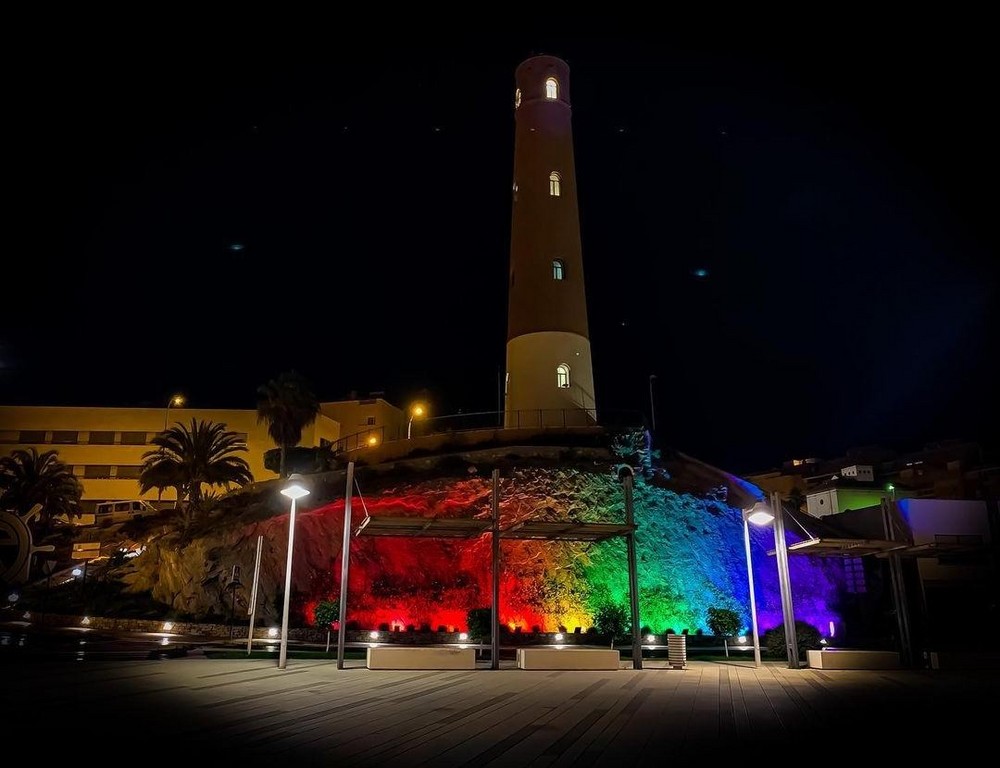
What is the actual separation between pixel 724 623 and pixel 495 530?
15523 millimetres

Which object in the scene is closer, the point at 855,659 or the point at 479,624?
the point at 855,659

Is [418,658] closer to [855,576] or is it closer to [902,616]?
[902,616]

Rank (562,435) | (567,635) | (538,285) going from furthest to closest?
(538,285) < (562,435) < (567,635)

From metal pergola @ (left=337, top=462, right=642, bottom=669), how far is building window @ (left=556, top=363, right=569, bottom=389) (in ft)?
60.0

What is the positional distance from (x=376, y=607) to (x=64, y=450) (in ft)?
158

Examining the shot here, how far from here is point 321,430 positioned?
64.8 m

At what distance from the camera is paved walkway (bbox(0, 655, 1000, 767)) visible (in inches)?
268

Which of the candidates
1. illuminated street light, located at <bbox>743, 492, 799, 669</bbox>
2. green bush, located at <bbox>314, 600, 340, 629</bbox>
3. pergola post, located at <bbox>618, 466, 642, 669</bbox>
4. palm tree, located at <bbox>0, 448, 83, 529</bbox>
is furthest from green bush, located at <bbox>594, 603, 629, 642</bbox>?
palm tree, located at <bbox>0, 448, 83, 529</bbox>

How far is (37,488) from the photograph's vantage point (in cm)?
5159

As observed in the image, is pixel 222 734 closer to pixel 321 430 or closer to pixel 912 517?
pixel 912 517

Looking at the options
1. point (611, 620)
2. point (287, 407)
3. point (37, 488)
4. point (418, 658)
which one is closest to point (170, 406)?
point (37, 488)

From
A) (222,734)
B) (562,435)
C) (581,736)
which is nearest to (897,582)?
(581,736)

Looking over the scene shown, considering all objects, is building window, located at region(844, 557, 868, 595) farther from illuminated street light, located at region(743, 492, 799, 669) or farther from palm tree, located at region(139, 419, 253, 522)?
palm tree, located at region(139, 419, 253, 522)

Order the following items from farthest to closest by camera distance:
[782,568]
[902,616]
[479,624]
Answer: [479,624] < [782,568] < [902,616]
